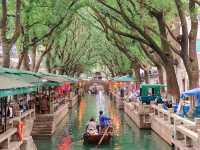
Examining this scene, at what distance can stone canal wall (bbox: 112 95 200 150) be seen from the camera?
634 inches

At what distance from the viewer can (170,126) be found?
70.9 feet

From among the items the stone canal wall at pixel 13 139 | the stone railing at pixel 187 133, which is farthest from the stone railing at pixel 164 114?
the stone canal wall at pixel 13 139

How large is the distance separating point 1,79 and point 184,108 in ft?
43.1

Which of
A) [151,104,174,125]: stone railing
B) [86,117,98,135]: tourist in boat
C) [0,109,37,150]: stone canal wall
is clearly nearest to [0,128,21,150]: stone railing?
[0,109,37,150]: stone canal wall

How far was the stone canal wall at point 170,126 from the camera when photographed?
16109mm

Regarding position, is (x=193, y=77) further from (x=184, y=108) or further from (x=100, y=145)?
(x=100, y=145)

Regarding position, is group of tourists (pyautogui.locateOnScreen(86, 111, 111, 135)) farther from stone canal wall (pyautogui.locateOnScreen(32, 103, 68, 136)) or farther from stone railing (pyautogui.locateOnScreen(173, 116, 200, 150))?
stone railing (pyautogui.locateOnScreen(173, 116, 200, 150))

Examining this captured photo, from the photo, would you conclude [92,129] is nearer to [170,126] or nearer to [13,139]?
[170,126]

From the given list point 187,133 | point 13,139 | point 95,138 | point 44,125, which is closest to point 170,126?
point 95,138

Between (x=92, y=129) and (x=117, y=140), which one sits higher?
(x=92, y=129)

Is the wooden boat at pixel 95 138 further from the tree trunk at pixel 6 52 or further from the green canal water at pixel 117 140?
the tree trunk at pixel 6 52

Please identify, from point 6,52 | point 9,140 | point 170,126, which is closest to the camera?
point 9,140

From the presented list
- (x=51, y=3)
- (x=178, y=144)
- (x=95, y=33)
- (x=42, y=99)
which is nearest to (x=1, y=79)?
(x=178, y=144)

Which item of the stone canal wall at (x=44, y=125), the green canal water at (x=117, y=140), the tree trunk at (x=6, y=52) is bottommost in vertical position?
the green canal water at (x=117, y=140)
